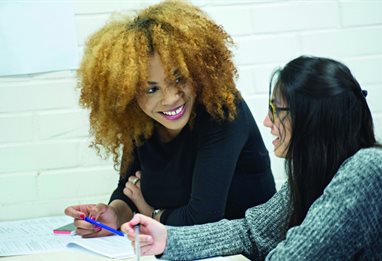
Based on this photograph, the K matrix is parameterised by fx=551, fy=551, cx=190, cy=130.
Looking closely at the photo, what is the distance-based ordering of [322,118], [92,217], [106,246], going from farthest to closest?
[92,217] → [106,246] → [322,118]

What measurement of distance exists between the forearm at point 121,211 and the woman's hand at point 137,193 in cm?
3

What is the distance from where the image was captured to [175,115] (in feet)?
4.61

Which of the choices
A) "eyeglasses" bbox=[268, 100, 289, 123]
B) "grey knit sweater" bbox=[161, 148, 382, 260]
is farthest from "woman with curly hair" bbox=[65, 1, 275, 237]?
"grey knit sweater" bbox=[161, 148, 382, 260]

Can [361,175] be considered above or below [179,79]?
below

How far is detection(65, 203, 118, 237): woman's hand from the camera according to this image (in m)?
1.44

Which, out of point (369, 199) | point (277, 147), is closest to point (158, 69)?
point (277, 147)

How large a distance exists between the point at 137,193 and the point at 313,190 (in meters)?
0.65

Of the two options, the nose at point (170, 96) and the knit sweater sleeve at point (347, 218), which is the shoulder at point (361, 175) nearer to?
the knit sweater sleeve at point (347, 218)

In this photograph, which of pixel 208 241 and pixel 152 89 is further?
pixel 152 89

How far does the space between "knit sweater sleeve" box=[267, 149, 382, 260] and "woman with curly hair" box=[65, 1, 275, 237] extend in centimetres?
46

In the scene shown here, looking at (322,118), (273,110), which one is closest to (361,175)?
(322,118)

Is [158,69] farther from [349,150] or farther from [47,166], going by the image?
[47,166]

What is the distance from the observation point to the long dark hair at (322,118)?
3.27ft

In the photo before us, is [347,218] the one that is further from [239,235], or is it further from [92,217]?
[92,217]
